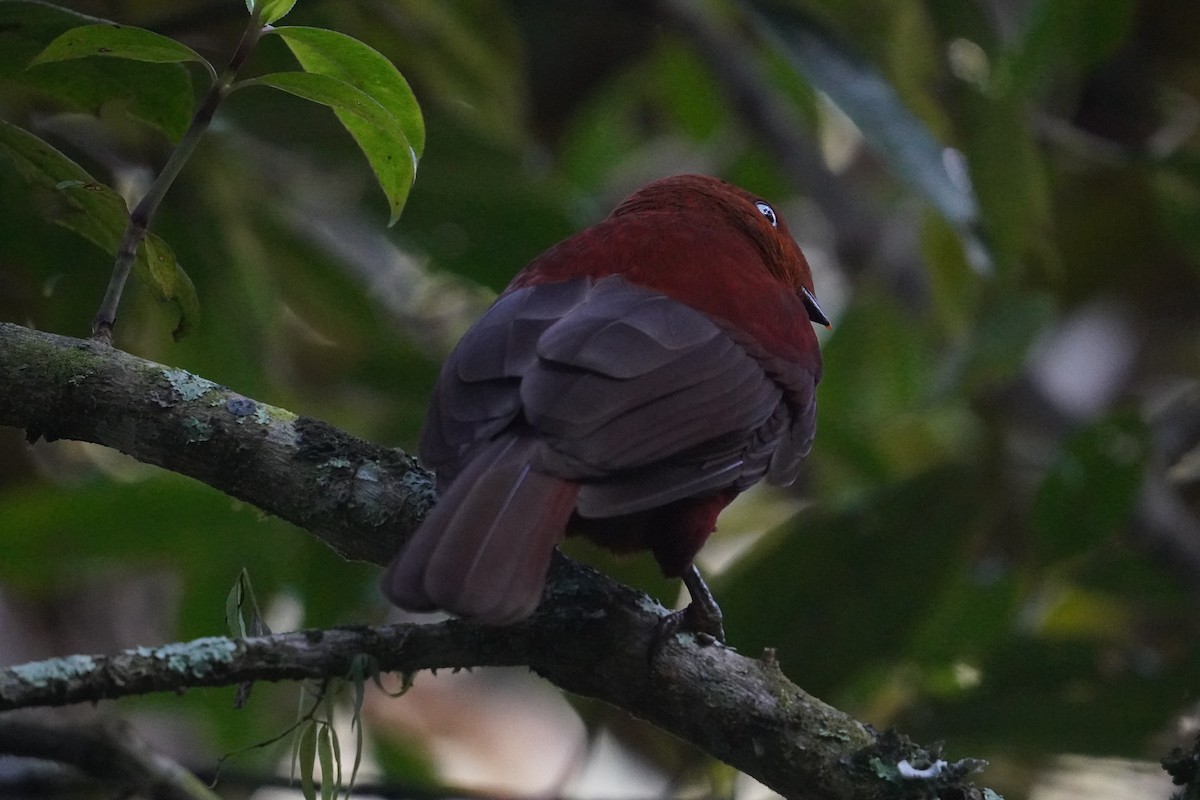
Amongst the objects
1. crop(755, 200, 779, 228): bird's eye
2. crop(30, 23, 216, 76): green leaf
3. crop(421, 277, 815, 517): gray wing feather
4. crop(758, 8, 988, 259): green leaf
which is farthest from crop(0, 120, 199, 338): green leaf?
crop(758, 8, 988, 259): green leaf

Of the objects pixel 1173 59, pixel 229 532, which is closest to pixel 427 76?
pixel 229 532

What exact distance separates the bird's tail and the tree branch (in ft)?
0.29

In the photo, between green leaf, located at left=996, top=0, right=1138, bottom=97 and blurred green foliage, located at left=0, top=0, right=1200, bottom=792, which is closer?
blurred green foliage, located at left=0, top=0, right=1200, bottom=792

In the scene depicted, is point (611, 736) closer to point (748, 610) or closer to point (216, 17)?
point (748, 610)

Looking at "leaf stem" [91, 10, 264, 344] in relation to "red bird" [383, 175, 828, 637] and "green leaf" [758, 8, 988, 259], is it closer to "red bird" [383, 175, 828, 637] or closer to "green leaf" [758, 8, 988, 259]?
"red bird" [383, 175, 828, 637]

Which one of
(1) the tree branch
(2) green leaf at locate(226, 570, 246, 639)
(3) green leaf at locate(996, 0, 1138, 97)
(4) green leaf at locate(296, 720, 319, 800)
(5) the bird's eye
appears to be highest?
(3) green leaf at locate(996, 0, 1138, 97)

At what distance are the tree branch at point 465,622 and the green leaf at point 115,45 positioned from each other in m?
0.39

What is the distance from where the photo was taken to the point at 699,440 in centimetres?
209

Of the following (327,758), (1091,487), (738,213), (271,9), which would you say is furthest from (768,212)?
(327,758)

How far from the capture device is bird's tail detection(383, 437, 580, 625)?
161 centimetres

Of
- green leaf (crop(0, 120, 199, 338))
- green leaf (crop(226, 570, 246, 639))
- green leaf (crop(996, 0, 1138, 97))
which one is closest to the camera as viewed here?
green leaf (crop(226, 570, 246, 639))

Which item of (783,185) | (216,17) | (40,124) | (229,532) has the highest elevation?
(783,185)

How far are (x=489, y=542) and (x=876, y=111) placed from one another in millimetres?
1719

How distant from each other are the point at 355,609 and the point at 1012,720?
1543 mm
